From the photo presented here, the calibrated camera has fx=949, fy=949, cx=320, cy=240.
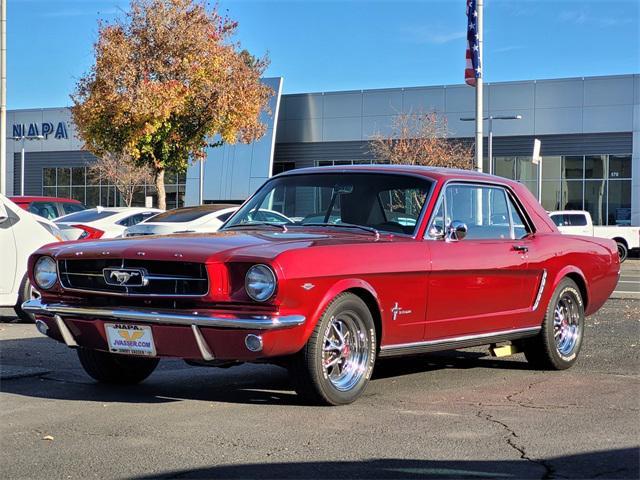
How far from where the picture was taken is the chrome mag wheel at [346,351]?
20.0 feet

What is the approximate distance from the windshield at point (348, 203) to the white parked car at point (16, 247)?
399 centimetres

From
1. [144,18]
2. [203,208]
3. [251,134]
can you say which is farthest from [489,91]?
[203,208]

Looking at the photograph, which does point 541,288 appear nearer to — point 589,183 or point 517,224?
point 517,224

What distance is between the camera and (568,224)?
103ft

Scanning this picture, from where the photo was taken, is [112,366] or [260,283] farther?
[112,366]

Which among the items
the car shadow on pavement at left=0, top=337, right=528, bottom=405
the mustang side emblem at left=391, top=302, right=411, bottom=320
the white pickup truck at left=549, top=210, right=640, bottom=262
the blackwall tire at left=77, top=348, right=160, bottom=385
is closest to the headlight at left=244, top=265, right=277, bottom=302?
the car shadow on pavement at left=0, top=337, right=528, bottom=405

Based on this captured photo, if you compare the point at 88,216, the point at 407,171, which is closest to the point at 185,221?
the point at 88,216

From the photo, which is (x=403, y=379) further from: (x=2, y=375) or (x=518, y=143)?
(x=518, y=143)

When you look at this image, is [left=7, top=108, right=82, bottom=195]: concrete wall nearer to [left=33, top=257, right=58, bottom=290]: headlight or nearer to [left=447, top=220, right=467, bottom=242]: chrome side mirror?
[left=33, top=257, right=58, bottom=290]: headlight

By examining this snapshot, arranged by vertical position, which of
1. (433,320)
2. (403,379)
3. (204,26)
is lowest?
(403,379)

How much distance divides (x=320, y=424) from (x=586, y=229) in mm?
27210

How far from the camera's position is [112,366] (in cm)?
693

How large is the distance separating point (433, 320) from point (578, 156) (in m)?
37.0

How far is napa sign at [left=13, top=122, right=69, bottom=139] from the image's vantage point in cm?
5394
